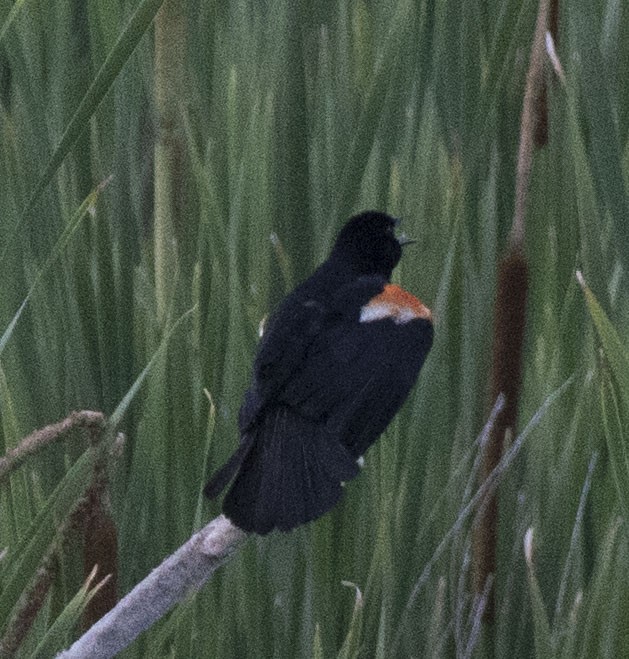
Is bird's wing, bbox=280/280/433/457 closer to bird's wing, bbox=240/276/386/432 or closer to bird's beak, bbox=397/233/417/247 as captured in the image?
bird's wing, bbox=240/276/386/432

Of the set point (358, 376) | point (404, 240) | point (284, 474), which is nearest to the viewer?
point (284, 474)

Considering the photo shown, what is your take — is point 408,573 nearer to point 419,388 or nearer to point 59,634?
point 419,388

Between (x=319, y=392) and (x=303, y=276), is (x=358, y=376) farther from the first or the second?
(x=303, y=276)

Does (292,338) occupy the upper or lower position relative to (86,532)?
upper

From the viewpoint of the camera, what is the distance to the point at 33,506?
1.00 meters

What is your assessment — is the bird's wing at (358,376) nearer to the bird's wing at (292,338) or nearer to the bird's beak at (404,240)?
the bird's wing at (292,338)

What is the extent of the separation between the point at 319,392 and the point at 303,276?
0.89 ft

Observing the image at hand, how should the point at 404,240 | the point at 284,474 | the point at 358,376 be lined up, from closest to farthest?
the point at 284,474 → the point at 358,376 → the point at 404,240

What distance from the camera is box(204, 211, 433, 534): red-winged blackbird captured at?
73 centimetres

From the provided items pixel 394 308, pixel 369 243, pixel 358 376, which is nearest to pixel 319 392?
pixel 358 376

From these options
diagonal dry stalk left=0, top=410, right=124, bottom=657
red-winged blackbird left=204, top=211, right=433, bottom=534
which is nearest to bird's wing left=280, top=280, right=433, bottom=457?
red-winged blackbird left=204, top=211, right=433, bottom=534

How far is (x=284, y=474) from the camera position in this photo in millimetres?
734

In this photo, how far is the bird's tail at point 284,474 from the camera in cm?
69

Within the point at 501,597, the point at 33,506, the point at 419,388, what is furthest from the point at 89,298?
the point at 501,597
